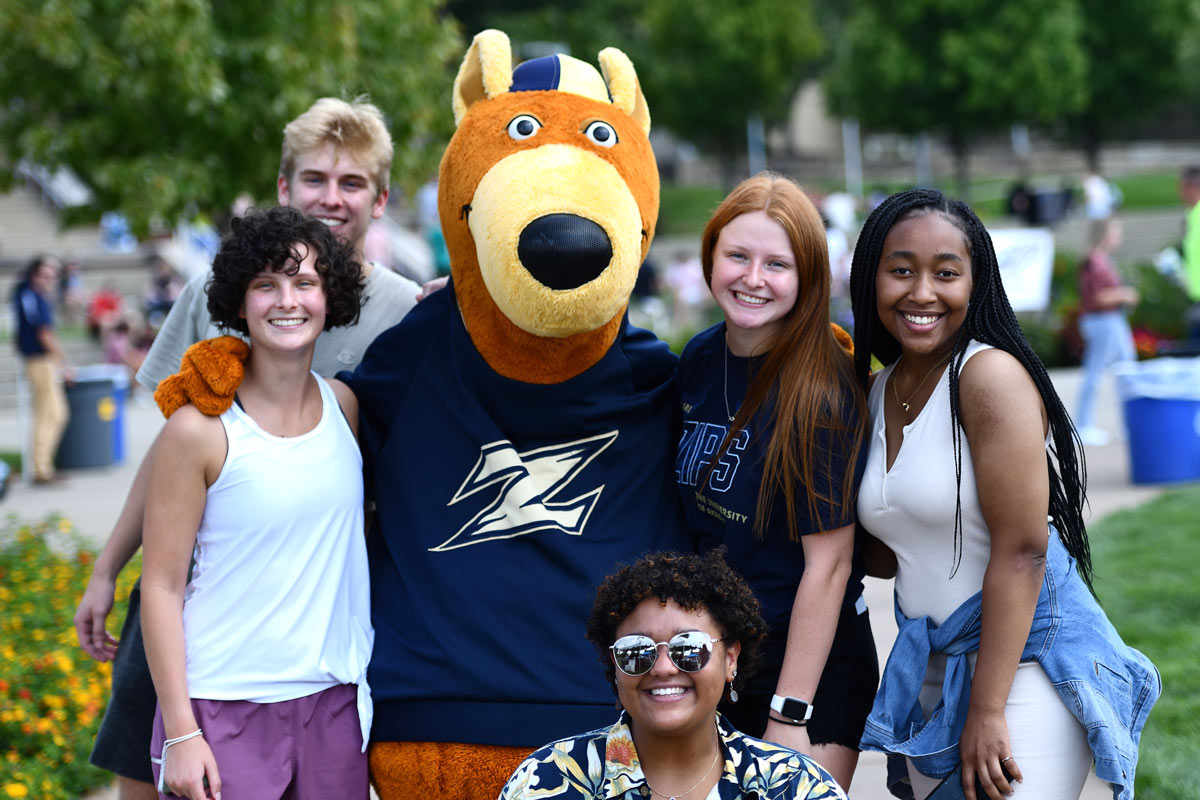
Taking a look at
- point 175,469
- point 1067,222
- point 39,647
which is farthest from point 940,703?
point 1067,222

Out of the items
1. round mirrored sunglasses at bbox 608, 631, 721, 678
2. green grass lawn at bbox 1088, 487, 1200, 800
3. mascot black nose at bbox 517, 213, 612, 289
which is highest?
mascot black nose at bbox 517, 213, 612, 289

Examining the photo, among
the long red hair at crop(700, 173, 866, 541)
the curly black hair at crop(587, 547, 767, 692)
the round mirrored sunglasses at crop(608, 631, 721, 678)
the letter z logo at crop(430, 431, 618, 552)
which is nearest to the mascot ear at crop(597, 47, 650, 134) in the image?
the long red hair at crop(700, 173, 866, 541)

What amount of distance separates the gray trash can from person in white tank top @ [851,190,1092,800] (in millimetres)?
10530

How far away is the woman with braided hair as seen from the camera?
2.65 meters

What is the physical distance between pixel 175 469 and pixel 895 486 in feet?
5.17

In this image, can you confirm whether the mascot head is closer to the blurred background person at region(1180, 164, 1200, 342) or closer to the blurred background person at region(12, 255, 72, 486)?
the blurred background person at region(1180, 164, 1200, 342)

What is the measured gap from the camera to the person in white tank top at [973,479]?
104 inches

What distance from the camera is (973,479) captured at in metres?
2.71

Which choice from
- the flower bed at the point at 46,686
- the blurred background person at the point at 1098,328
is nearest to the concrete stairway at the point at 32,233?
the flower bed at the point at 46,686

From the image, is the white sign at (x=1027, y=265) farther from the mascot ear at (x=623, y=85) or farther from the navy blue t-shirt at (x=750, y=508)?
the navy blue t-shirt at (x=750, y=508)

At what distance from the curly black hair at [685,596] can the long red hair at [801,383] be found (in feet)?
0.84

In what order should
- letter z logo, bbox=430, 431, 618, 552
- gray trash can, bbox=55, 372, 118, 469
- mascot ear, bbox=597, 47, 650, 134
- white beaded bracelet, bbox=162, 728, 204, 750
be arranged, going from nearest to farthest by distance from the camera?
white beaded bracelet, bbox=162, 728, 204, 750, letter z logo, bbox=430, 431, 618, 552, mascot ear, bbox=597, 47, 650, 134, gray trash can, bbox=55, 372, 118, 469

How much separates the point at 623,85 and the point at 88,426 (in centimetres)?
1015

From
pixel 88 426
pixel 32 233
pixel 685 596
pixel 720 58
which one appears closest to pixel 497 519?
pixel 685 596
